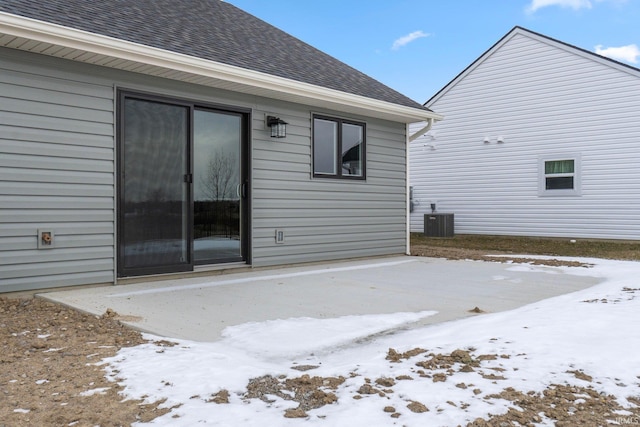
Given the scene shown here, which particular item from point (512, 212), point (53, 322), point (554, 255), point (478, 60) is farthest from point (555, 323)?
point (478, 60)

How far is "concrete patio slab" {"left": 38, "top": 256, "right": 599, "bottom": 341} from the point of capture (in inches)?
155

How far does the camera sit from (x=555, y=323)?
139 inches

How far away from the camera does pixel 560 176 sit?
12492 mm

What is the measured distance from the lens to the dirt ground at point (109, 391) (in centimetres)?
205

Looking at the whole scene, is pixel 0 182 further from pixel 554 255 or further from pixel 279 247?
pixel 554 255

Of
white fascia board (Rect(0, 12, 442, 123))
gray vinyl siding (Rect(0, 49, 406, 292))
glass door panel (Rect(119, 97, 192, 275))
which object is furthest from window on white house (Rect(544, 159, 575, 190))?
glass door panel (Rect(119, 97, 192, 275))

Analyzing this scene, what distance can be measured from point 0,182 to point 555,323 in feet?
15.6

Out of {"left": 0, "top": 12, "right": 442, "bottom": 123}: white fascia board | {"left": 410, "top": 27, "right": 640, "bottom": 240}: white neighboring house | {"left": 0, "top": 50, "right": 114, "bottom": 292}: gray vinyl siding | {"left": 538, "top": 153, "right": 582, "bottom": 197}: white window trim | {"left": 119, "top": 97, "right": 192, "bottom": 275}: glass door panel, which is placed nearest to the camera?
{"left": 0, "top": 12, "right": 442, "bottom": 123}: white fascia board

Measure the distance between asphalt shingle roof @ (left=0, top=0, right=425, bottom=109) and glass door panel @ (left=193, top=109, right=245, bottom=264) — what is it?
0.80 metres

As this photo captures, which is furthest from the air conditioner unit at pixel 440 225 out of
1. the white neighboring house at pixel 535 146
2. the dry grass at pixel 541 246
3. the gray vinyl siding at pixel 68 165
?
the gray vinyl siding at pixel 68 165

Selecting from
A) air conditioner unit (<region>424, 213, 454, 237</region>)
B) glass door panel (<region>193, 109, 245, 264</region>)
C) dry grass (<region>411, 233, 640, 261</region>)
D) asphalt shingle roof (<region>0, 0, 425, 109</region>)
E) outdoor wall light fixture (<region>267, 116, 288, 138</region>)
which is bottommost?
dry grass (<region>411, 233, 640, 261</region>)

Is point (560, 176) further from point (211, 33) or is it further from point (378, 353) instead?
point (378, 353)

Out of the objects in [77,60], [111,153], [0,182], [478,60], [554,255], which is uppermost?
[478,60]

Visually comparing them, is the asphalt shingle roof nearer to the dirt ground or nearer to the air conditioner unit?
the dirt ground
